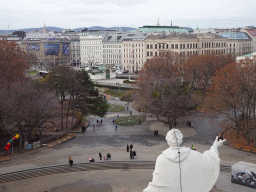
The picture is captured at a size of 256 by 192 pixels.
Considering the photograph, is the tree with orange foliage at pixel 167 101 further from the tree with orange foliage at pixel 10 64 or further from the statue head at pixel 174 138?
the statue head at pixel 174 138

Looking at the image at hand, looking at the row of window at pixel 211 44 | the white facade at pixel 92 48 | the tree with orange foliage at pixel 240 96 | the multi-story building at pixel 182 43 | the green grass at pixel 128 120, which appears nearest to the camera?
the tree with orange foliage at pixel 240 96

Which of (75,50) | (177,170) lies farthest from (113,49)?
(177,170)

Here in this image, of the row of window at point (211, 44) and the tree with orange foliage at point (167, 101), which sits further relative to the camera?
the row of window at point (211, 44)

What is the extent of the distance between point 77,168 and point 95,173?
191cm

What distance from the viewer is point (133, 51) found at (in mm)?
107750

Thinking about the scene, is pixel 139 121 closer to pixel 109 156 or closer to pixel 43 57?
pixel 109 156

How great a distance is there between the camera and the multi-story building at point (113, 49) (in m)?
119

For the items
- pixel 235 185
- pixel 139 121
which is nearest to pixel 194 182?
pixel 235 185

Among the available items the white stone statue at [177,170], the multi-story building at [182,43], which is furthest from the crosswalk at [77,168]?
the multi-story building at [182,43]

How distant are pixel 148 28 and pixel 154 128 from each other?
10767 centimetres

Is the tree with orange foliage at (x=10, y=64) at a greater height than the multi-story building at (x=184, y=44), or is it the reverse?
the multi-story building at (x=184, y=44)

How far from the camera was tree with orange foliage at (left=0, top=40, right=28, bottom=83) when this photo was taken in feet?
147

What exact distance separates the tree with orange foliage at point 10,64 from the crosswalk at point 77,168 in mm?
19511

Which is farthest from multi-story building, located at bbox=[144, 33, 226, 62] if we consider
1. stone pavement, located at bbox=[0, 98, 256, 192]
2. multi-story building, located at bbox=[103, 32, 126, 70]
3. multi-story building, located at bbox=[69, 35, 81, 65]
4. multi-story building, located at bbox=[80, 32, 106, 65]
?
stone pavement, located at bbox=[0, 98, 256, 192]
